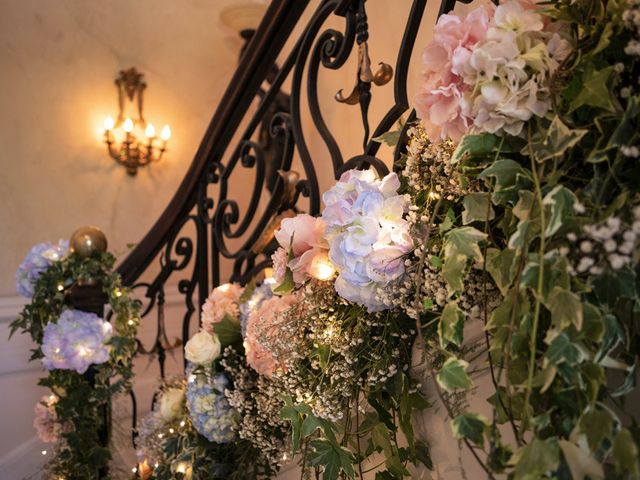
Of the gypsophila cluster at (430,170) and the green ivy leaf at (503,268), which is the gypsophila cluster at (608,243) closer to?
the green ivy leaf at (503,268)

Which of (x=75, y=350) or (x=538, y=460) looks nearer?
(x=538, y=460)

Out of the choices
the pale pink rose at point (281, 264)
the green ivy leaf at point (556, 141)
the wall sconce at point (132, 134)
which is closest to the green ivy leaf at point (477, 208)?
the green ivy leaf at point (556, 141)

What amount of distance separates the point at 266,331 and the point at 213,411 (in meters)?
0.41

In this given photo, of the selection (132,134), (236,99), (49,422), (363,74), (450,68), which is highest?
(132,134)

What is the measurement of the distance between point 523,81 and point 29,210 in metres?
3.12

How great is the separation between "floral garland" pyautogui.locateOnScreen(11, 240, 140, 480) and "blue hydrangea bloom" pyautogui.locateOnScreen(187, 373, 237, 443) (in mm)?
538

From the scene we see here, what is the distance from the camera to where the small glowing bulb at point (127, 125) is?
3.51 meters

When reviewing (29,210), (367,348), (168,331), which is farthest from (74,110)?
(367,348)

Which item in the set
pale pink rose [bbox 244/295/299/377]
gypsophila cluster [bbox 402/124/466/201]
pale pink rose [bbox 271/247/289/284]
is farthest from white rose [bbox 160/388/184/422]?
gypsophila cluster [bbox 402/124/466/201]

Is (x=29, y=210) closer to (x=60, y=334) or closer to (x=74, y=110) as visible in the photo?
(x=74, y=110)

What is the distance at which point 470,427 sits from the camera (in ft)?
2.07

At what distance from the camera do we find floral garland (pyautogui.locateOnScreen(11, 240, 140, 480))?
1.82 meters

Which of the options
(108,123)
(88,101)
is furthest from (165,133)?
(88,101)

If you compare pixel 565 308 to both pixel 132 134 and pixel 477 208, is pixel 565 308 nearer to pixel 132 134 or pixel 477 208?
pixel 477 208
